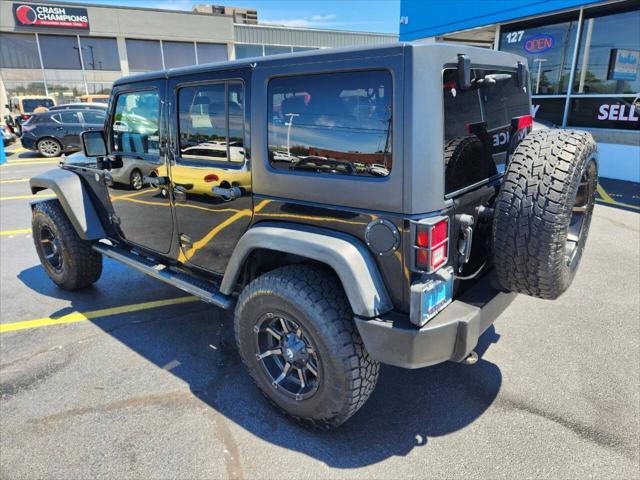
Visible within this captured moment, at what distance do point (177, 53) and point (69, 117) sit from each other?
19863 millimetres

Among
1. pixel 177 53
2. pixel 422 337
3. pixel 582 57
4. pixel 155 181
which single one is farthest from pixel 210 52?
pixel 422 337

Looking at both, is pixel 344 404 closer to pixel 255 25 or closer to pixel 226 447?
pixel 226 447

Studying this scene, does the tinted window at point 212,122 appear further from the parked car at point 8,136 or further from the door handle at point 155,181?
the parked car at point 8,136

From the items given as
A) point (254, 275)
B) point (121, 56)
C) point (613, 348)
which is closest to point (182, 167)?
point (254, 275)

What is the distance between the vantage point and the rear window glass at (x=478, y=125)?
2.15 meters

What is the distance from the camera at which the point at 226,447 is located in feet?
7.98

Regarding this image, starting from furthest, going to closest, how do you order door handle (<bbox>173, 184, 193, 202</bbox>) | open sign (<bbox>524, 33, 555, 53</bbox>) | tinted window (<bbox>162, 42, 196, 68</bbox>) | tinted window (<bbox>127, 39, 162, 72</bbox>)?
tinted window (<bbox>162, 42, 196, 68</bbox>)
tinted window (<bbox>127, 39, 162, 72</bbox>)
open sign (<bbox>524, 33, 555, 53</bbox>)
door handle (<bbox>173, 184, 193, 202</bbox>)

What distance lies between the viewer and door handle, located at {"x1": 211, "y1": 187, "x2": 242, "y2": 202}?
269cm

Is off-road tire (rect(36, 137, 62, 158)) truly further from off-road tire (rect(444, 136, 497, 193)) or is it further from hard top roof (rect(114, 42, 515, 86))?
off-road tire (rect(444, 136, 497, 193))

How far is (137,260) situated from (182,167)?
108 cm

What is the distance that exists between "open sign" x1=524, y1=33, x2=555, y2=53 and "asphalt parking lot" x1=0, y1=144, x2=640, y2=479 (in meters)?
8.61

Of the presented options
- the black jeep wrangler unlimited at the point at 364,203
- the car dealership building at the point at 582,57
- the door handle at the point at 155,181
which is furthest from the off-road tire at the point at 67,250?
the car dealership building at the point at 582,57

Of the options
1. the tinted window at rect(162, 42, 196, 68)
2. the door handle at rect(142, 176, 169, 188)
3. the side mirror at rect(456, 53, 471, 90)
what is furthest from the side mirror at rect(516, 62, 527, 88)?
the tinted window at rect(162, 42, 196, 68)

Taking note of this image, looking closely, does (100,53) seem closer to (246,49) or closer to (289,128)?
(246,49)
